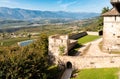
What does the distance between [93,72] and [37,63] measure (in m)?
8.03

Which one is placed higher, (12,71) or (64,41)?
(64,41)

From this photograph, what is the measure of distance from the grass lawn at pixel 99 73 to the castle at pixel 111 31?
7067mm

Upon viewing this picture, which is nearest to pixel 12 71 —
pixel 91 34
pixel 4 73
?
pixel 4 73

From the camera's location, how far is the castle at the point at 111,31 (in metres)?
39.9

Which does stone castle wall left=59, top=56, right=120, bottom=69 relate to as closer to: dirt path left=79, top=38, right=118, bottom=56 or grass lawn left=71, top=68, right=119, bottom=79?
grass lawn left=71, top=68, right=119, bottom=79

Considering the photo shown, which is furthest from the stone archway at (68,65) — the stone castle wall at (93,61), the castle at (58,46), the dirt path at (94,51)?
the dirt path at (94,51)

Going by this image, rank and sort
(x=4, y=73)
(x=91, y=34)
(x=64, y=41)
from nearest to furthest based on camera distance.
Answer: (x=4, y=73) < (x=64, y=41) < (x=91, y=34)

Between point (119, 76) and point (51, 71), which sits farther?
point (51, 71)

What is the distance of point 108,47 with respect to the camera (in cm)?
4138

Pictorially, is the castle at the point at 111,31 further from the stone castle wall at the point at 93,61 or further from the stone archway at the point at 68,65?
the stone archway at the point at 68,65

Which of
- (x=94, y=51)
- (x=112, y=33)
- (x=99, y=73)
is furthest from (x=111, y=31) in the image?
(x=99, y=73)

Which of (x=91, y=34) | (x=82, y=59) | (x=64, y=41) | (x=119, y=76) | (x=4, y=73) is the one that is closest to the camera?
(x=119, y=76)

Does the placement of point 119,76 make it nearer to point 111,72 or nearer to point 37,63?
point 111,72

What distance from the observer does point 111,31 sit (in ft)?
133
